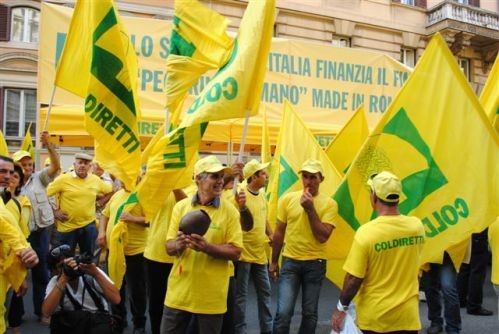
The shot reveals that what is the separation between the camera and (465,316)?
6098mm

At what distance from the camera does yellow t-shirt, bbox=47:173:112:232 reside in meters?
6.44

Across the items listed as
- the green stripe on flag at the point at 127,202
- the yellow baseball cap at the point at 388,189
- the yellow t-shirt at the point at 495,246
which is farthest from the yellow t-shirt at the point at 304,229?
the green stripe on flag at the point at 127,202

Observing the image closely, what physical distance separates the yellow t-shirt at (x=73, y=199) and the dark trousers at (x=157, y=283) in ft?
7.70

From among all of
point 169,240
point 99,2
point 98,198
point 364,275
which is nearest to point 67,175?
point 98,198

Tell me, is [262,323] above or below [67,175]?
below

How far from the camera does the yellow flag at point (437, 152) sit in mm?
3811

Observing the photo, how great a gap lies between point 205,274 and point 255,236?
1.77 meters

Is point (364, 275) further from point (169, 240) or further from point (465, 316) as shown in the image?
point (465, 316)

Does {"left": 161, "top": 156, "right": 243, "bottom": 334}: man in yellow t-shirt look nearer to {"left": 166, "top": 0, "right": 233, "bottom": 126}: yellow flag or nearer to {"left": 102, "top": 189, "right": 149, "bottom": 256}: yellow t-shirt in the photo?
{"left": 166, "top": 0, "right": 233, "bottom": 126}: yellow flag

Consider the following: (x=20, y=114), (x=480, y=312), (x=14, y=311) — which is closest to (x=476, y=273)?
(x=480, y=312)

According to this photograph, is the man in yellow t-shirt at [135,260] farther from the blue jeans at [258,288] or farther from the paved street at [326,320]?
the blue jeans at [258,288]

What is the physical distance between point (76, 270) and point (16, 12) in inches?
611

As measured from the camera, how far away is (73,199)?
645 centimetres

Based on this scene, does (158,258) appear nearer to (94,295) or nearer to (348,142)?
(94,295)
